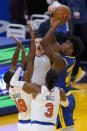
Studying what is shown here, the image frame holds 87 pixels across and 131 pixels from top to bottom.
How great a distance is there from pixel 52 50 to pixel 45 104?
26.3 inches

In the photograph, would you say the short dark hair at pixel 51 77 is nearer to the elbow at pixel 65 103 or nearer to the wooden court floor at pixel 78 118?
the elbow at pixel 65 103

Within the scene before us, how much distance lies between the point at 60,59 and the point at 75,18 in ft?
21.4

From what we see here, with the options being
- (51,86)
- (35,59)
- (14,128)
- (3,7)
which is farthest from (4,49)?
(3,7)

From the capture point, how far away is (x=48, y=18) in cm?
1177

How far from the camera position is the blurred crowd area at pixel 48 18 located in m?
10.5

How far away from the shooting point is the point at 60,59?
569 cm

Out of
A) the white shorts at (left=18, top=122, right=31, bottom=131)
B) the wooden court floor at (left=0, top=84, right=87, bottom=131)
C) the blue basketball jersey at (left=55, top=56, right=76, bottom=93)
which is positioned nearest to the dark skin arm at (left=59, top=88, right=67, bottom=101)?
the blue basketball jersey at (left=55, top=56, right=76, bottom=93)

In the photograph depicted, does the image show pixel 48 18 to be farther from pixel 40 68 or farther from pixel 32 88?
pixel 32 88

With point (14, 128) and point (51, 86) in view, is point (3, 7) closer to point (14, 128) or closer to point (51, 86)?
point (14, 128)

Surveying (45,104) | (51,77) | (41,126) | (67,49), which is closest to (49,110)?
(45,104)

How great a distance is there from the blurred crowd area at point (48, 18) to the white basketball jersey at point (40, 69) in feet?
12.3

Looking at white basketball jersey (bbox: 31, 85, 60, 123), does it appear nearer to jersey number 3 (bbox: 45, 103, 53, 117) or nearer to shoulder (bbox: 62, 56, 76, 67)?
jersey number 3 (bbox: 45, 103, 53, 117)

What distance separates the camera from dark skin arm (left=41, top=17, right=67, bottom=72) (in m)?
5.45

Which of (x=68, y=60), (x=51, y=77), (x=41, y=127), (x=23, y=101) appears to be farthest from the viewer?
(x=23, y=101)
